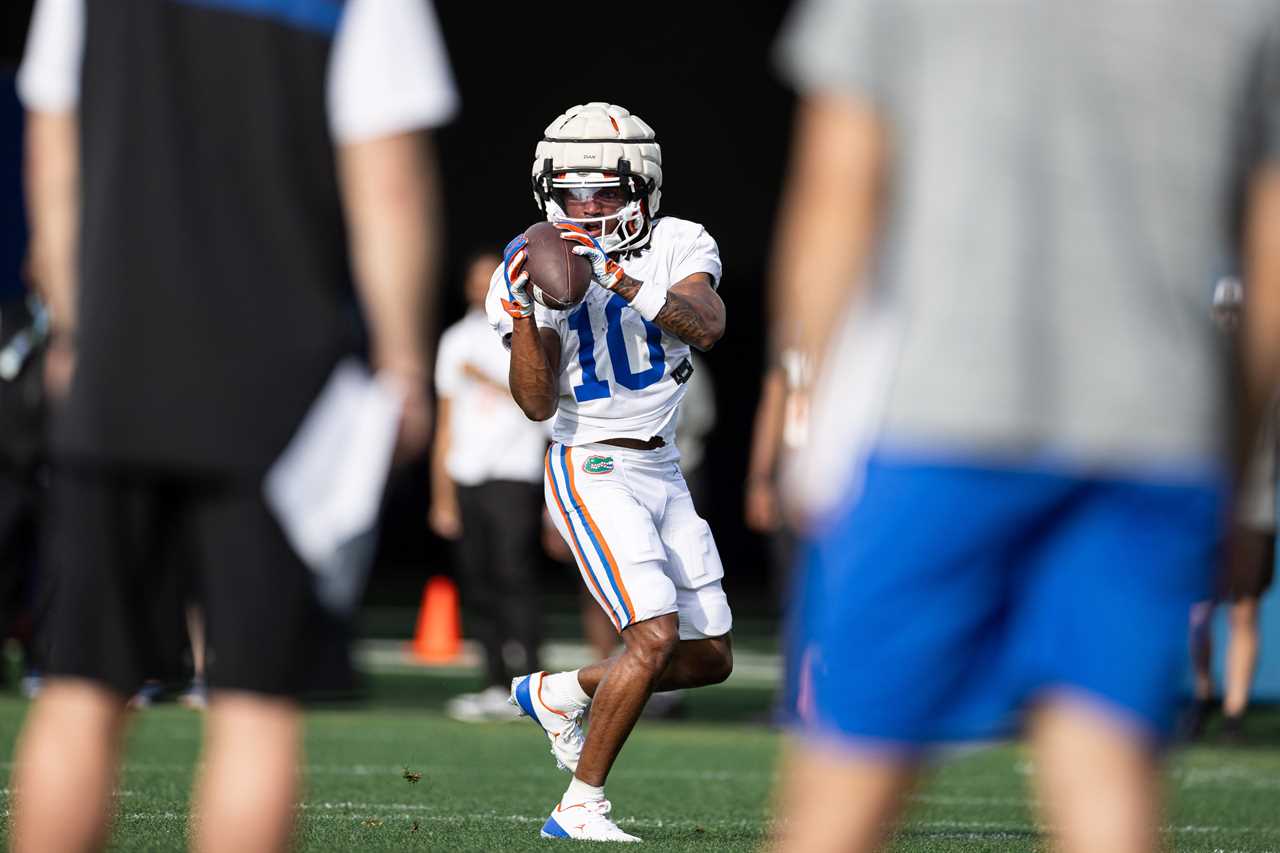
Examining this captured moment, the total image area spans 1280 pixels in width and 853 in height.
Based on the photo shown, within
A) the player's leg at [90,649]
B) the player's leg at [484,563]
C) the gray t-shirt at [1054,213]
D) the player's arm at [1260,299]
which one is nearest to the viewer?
the gray t-shirt at [1054,213]

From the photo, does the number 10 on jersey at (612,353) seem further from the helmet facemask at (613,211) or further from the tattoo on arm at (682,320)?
the tattoo on arm at (682,320)

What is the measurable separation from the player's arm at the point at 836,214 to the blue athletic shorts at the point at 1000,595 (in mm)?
204

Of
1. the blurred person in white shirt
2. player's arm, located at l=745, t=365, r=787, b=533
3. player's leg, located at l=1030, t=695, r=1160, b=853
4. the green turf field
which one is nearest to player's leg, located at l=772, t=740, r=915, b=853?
player's leg, located at l=1030, t=695, r=1160, b=853

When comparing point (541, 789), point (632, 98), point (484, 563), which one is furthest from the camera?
point (632, 98)

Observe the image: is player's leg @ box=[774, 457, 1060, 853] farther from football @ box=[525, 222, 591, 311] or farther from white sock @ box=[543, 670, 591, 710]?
white sock @ box=[543, 670, 591, 710]

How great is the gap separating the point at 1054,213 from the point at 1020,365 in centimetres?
19

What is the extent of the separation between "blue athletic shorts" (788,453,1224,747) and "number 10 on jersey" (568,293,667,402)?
10.7 ft

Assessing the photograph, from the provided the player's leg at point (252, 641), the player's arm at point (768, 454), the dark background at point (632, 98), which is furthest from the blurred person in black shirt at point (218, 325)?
the dark background at point (632, 98)

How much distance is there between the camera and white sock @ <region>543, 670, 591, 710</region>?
5949 millimetres

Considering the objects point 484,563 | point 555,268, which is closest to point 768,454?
point 484,563

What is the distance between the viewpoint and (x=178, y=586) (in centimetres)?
309

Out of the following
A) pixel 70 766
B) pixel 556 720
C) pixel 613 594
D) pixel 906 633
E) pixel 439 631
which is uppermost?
pixel 906 633

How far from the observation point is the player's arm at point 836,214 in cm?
266

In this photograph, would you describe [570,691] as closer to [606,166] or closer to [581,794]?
[581,794]
